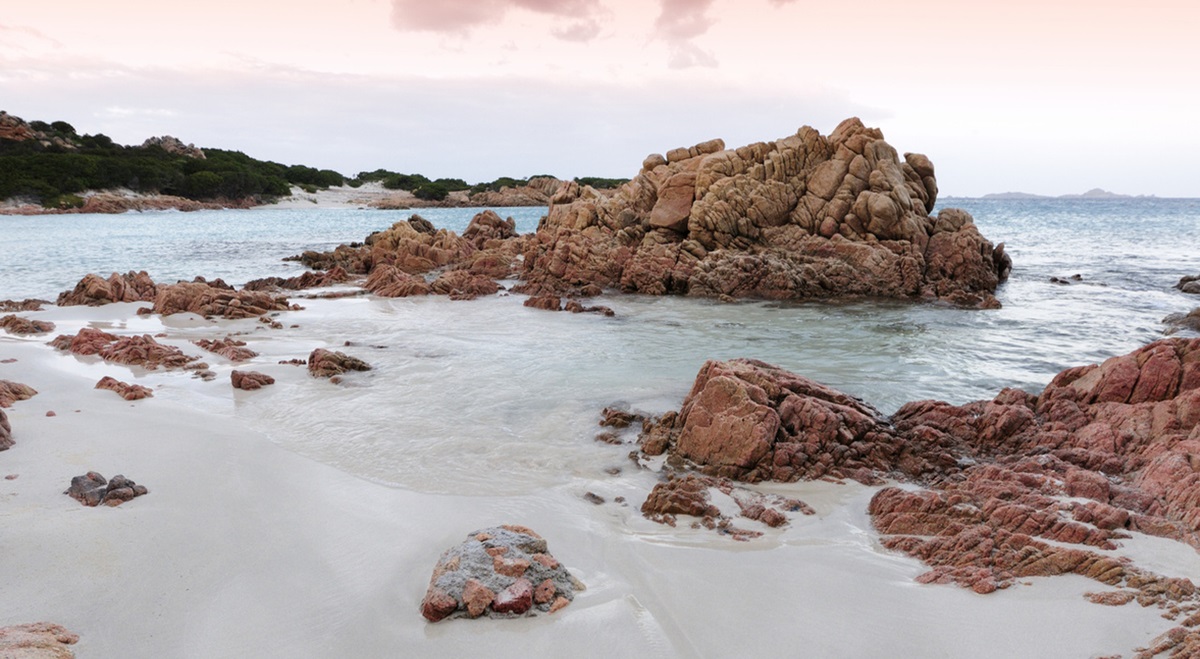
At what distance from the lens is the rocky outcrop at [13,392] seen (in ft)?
25.9

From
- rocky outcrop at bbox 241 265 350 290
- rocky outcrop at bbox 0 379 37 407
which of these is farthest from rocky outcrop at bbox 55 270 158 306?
rocky outcrop at bbox 0 379 37 407

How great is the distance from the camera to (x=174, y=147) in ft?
293

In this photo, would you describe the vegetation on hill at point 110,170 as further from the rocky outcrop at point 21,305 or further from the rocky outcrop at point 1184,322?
the rocky outcrop at point 1184,322

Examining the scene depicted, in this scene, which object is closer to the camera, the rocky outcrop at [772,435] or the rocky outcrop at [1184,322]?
the rocky outcrop at [772,435]

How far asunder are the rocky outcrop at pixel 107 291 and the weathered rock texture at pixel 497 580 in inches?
650

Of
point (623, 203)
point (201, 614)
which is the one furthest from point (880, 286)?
point (201, 614)

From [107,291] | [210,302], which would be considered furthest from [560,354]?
[107,291]

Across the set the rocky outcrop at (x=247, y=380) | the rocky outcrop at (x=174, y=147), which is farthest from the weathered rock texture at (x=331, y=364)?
the rocky outcrop at (x=174, y=147)

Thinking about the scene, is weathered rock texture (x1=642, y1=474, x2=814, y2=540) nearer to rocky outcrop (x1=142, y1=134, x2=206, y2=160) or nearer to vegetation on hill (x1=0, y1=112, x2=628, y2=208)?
vegetation on hill (x1=0, y1=112, x2=628, y2=208)

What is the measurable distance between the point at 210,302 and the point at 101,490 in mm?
11235

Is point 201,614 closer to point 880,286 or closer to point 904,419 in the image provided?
point 904,419

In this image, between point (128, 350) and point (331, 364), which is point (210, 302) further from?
point (331, 364)

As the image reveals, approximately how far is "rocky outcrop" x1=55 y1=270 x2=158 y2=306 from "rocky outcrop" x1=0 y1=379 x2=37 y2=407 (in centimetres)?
961

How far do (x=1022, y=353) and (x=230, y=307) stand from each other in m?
16.9
